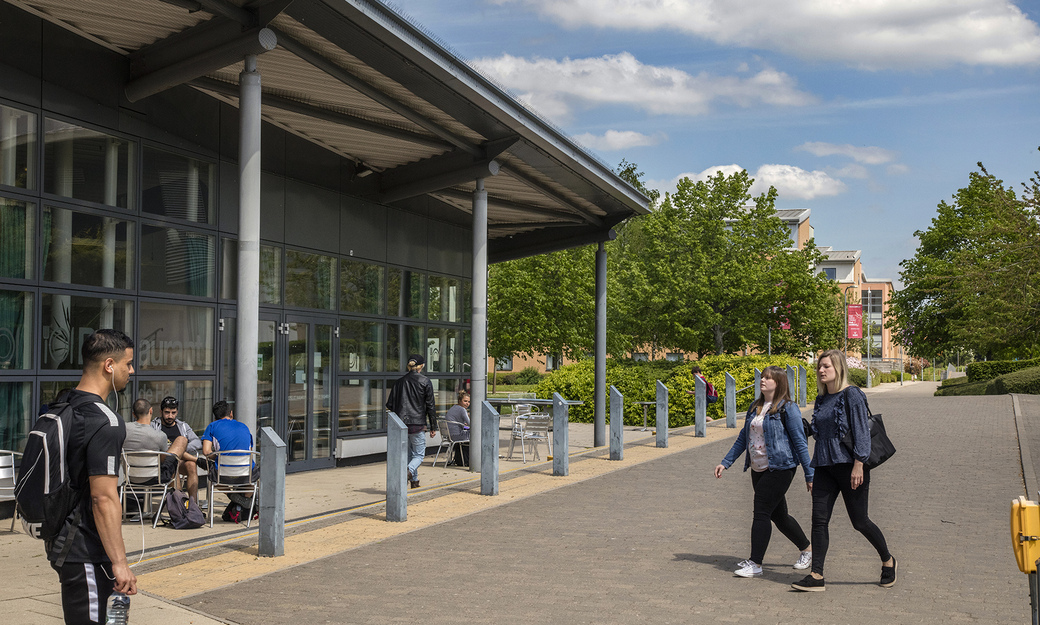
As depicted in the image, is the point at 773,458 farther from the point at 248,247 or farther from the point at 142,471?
the point at 142,471

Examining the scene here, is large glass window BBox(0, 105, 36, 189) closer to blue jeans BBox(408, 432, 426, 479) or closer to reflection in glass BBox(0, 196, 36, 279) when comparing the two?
reflection in glass BBox(0, 196, 36, 279)

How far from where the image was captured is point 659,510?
9859 mm

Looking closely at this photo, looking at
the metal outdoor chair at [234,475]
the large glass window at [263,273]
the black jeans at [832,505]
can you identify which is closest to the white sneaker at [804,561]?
the black jeans at [832,505]

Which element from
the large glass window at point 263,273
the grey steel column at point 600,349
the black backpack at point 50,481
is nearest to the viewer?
the black backpack at point 50,481

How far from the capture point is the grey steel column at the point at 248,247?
29.5 ft

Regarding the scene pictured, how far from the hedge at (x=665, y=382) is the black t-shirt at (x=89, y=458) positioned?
22316 millimetres

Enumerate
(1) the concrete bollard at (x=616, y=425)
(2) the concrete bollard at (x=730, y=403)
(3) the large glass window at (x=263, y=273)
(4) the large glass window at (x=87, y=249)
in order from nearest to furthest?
(4) the large glass window at (x=87, y=249) < (3) the large glass window at (x=263, y=273) < (1) the concrete bollard at (x=616, y=425) < (2) the concrete bollard at (x=730, y=403)

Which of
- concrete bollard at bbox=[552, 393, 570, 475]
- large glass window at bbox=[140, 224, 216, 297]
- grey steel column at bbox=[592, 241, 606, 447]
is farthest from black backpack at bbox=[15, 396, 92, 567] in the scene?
grey steel column at bbox=[592, 241, 606, 447]

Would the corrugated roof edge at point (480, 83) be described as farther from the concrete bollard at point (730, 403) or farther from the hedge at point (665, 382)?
the hedge at point (665, 382)

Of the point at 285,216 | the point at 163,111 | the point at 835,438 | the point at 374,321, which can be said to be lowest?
the point at 835,438

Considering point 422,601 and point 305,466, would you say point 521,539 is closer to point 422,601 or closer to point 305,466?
point 422,601

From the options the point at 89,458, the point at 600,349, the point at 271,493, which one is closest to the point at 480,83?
the point at 271,493

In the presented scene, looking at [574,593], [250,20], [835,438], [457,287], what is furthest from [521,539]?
[457,287]

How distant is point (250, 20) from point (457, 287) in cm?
935
